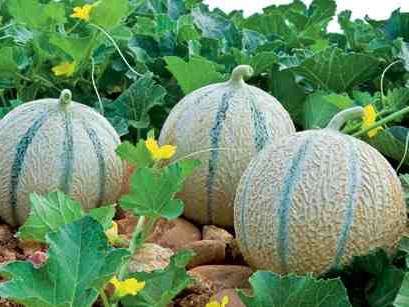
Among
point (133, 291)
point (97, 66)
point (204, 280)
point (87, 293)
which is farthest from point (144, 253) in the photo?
point (97, 66)

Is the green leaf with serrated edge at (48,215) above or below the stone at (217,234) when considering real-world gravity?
above

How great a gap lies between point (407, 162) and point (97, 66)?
3.45 ft

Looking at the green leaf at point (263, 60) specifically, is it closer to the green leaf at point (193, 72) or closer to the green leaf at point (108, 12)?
the green leaf at point (193, 72)

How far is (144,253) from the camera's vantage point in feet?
7.25

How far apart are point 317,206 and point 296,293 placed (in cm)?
30

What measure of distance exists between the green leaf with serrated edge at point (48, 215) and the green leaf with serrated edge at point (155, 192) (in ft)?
0.27

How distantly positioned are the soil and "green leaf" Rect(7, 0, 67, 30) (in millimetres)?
732

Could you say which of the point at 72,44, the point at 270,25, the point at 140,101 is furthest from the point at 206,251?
the point at 270,25

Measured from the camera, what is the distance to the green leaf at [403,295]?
184 cm

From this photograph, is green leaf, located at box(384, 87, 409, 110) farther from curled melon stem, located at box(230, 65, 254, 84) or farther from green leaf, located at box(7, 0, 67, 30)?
green leaf, located at box(7, 0, 67, 30)

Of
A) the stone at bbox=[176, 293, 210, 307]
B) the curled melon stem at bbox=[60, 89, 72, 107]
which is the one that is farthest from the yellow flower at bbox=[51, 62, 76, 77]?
the stone at bbox=[176, 293, 210, 307]

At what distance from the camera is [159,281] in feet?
6.40

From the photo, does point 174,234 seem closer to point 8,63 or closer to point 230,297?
point 230,297

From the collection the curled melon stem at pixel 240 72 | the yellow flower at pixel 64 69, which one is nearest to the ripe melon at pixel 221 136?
the curled melon stem at pixel 240 72
